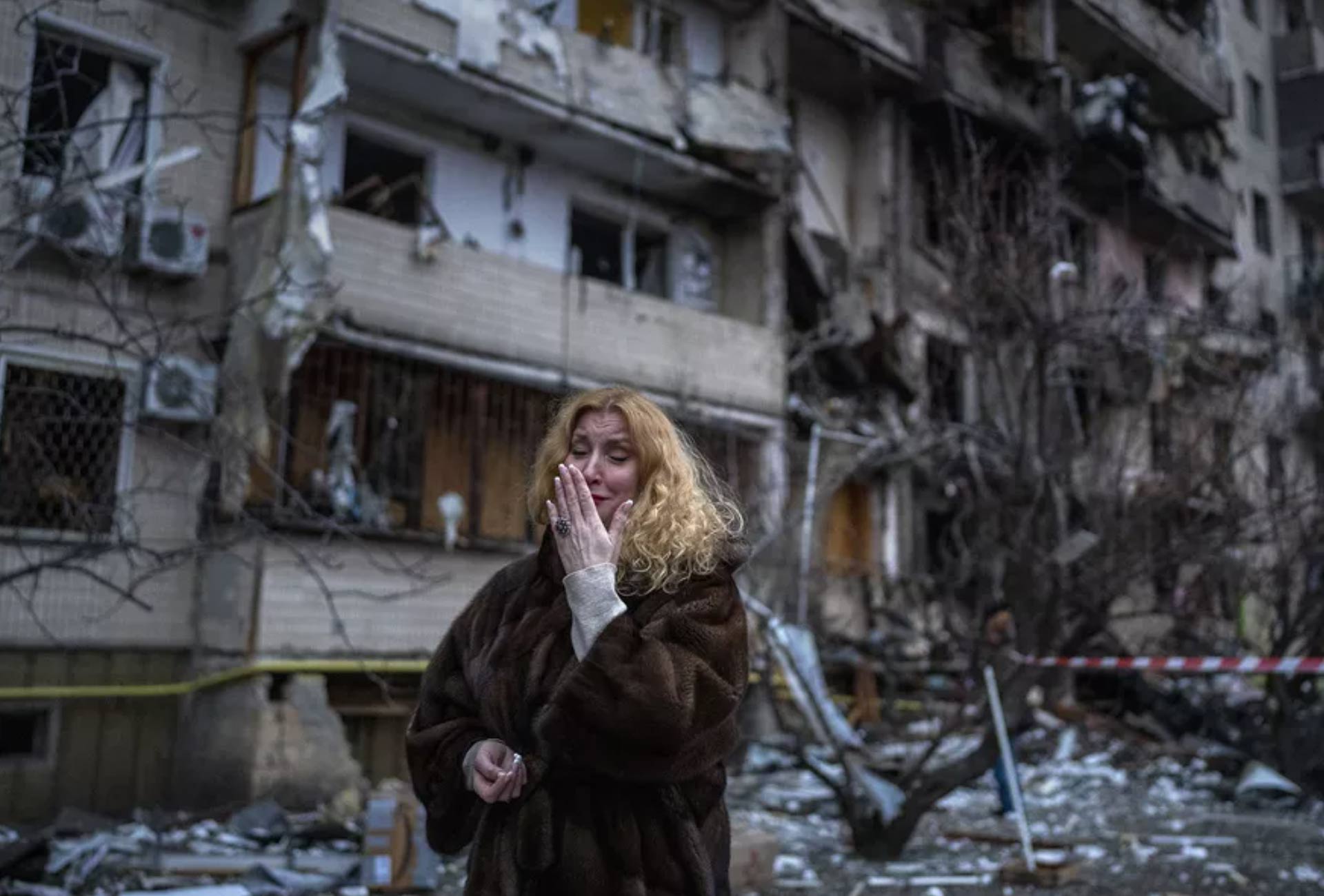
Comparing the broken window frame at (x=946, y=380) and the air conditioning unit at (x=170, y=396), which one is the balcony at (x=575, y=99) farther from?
the air conditioning unit at (x=170, y=396)

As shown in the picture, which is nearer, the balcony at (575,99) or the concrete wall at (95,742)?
the concrete wall at (95,742)

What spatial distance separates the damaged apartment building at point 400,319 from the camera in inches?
387

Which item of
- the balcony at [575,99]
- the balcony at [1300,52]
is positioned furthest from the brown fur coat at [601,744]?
the balcony at [1300,52]

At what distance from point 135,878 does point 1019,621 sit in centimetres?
576

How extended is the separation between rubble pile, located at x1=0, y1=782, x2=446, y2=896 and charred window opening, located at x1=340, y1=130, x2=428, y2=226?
6.93 metres

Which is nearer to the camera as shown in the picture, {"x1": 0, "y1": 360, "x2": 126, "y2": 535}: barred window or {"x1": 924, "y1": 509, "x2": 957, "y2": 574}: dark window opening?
{"x1": 0, "y1": 360, "x2": 126, "y2": 535}: barred window

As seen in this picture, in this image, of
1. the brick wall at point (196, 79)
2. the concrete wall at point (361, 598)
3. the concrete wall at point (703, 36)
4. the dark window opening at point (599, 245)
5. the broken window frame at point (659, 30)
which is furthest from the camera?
the concrete wall at point (703, 36)

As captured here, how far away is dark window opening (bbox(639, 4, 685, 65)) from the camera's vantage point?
1648cm

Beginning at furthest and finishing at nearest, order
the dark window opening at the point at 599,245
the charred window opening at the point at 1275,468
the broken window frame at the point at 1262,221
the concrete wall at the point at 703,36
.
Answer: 1. the broken window frame at the point at 1262,221
2. the concrete wall at the point at 703,36
3. the dark window opening at the point at 599,245
4. the charred window opening at the point at 1275,468

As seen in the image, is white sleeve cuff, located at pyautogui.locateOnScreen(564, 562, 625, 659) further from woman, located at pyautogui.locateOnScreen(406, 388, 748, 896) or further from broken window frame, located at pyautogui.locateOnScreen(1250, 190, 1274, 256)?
broken window frame, located at pyautogui.locateOnScreen(1250, 190, 1274, 256)

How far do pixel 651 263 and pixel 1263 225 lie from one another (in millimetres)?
21447

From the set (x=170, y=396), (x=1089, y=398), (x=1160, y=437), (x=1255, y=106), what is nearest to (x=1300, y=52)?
(x=1255, y=106)

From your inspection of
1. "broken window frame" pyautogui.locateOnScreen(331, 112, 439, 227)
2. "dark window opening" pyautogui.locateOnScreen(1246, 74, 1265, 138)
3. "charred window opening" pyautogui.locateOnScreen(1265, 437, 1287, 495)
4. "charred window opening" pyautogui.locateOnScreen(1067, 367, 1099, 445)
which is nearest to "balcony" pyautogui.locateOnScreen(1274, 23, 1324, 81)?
"dark window opening" pyautogui.locateOnScreen(1246, 74, 1265, 138)

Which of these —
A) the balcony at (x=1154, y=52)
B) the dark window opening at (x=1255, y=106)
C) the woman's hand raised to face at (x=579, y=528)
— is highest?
the dark window opening at (x=1255, y=106)
